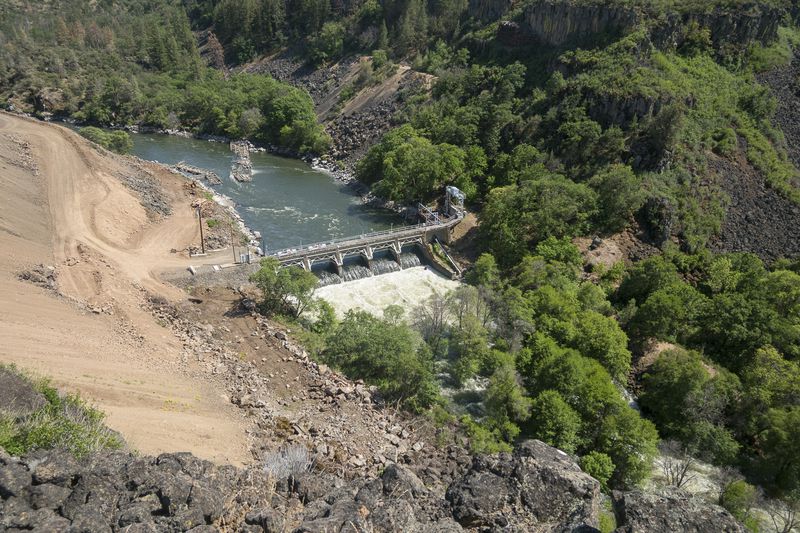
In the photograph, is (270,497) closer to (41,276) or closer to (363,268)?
(41,276)

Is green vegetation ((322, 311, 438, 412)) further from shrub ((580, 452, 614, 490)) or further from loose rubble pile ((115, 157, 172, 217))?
loose rubble pile ((115, 157, 172, 217))

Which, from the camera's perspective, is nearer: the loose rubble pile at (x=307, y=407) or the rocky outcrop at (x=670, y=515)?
the rocky outcrop at (x=670, y=515)

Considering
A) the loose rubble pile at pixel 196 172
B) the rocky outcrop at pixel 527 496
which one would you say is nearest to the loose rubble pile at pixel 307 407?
the rocky outcrop at pixel 527 496

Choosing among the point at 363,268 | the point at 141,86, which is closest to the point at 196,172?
the point at 363,268

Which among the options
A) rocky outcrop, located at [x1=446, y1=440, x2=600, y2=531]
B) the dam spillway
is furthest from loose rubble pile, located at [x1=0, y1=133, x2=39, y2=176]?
rocky outcrop, located at [x1=446, y1=440, x2=600, y2=531]

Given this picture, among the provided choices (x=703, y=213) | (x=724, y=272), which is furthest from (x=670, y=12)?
(x=724, y=272)

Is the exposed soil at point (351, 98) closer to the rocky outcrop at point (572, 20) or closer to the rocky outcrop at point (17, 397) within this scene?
the rocky outcrop at point (572, 20)

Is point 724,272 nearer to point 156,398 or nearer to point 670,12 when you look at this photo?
point 670,12
